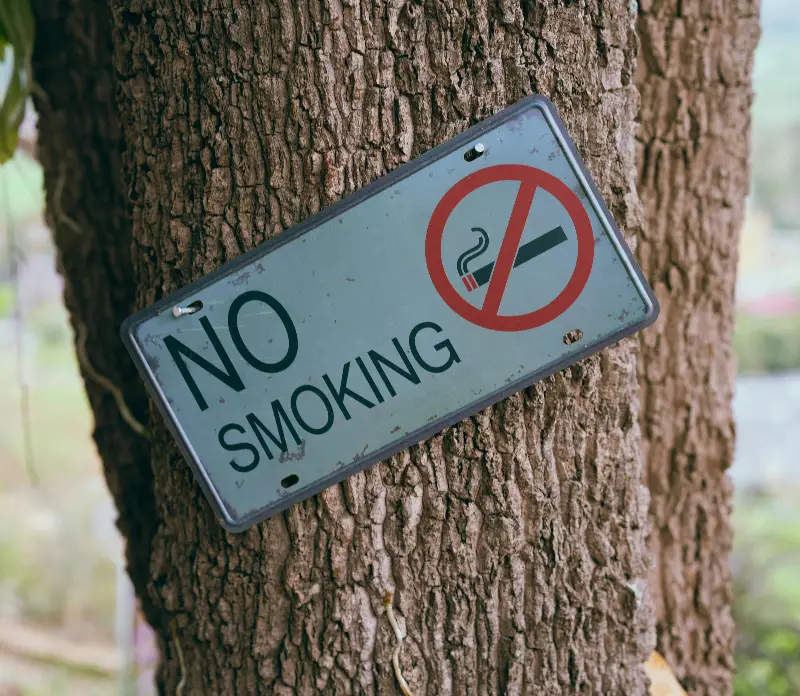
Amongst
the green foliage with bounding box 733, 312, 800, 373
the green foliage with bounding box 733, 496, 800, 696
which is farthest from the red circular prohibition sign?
the green foliage with bounding box 733, 312, 800, 373

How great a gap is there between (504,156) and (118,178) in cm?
63

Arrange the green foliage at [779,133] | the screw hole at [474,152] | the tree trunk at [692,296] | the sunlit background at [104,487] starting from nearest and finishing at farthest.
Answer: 1. the screw hole at [474,152]
2. the tree trunk at [692,296]
3. the sunlit background at [104,487]
4. the green foliage at [779,133]

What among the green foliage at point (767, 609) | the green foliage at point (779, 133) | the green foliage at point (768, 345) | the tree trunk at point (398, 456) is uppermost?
the green foliage at point (779, 133)

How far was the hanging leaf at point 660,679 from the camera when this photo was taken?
3.47 feet

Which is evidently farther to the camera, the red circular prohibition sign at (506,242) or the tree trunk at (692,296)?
the tree trunk at (692,296)

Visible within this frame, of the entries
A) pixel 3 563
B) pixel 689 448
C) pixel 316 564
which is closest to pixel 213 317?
pixel 316 564

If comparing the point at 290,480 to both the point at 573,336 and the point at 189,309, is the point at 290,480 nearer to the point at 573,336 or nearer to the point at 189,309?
the point at 189,309

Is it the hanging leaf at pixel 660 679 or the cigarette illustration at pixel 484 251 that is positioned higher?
the cigarette illustration at pixel 484 251

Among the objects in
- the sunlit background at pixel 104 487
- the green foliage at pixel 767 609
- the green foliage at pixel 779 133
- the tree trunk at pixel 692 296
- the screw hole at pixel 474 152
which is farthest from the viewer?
the green foliage at pixel 779 133

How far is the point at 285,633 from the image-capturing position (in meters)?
0.89


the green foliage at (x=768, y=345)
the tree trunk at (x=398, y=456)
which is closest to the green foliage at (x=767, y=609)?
the green foliage at (x=768, y=345)

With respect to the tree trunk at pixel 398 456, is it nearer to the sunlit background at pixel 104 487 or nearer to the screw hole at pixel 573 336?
the screw hole at pixel 573 336

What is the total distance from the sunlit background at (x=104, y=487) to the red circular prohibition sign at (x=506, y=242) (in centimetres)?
250

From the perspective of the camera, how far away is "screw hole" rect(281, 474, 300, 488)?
0.85 m
